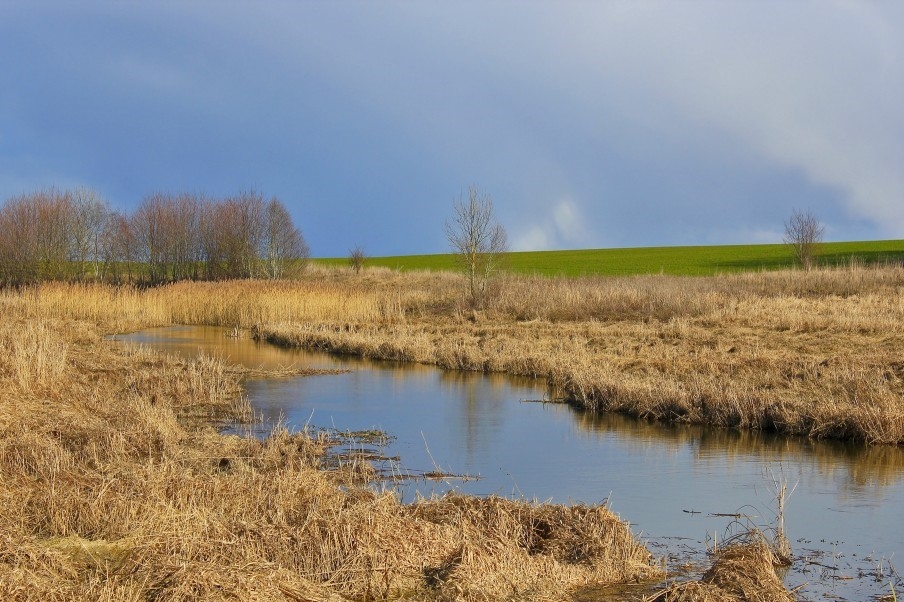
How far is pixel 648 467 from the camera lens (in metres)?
11.7

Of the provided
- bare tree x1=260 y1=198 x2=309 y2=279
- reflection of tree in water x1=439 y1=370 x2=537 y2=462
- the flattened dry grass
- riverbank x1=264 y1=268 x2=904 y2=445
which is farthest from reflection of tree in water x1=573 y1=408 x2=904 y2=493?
bare tree x1=260 y1=198 x2=309 y2=279

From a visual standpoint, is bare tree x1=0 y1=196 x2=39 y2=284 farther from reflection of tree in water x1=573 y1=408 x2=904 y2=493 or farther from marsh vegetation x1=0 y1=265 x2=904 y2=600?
reflection of tree in water x1=573 y1=408 x2=904 y2=493

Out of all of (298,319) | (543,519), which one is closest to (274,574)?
(543,519)

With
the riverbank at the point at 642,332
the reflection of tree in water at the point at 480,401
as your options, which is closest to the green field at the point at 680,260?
the riverbank at the point at 642,332

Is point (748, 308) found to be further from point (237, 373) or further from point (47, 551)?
point (47, 551)

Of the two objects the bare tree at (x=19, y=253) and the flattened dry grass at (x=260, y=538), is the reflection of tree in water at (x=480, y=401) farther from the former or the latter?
the bare tree at (x=19, y=253)

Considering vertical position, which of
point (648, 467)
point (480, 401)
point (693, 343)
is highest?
point (693, 343)

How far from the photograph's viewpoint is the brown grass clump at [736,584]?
6129 millimetres

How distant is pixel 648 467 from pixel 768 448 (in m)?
2.22

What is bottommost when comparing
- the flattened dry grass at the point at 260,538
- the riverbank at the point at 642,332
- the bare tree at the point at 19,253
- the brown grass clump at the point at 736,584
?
the brown grass clump at the point at 736,584

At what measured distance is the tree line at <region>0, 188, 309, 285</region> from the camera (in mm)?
46562

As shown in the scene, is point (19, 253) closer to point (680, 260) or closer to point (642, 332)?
point (642, 332)

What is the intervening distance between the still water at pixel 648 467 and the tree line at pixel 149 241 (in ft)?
107

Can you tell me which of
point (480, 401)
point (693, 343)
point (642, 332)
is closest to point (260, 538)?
point (480, 401)
